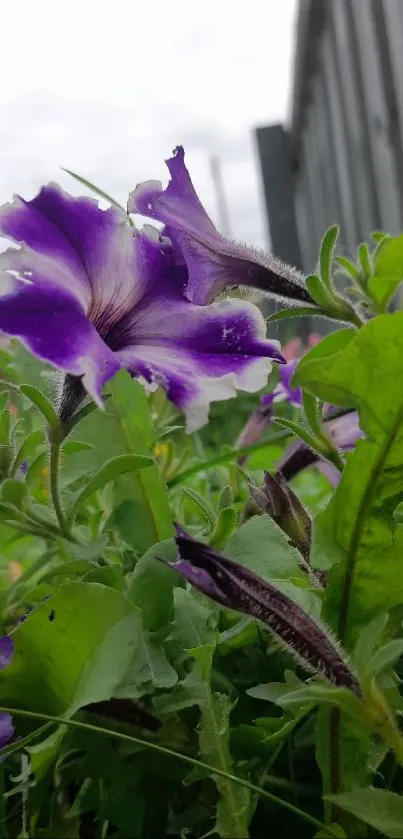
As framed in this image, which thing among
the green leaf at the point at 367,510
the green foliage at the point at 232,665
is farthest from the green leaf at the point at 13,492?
the green leaf at the point at 367,510

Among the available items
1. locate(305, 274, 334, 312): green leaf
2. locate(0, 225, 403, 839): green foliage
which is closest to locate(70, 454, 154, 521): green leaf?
locate(0, 225, 403, 839): green foliage

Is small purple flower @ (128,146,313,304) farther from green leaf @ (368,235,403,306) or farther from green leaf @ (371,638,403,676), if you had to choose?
green leaf @ (371,638,403,676)

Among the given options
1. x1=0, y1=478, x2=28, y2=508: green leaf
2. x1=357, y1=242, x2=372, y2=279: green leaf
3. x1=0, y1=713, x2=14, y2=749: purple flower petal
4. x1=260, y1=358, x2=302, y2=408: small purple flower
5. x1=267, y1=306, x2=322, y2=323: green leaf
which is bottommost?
x1=0, y1=713, x2=14, y2=749: purple flower petal

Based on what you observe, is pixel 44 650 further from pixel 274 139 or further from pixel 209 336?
pixel 274 139

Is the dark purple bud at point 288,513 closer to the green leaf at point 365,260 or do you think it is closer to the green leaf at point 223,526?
the green leaf at point 223,526

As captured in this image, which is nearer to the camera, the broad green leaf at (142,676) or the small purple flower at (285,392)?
the broad green leaf at (142,676)

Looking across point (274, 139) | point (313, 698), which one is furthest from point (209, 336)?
point (274, 139)

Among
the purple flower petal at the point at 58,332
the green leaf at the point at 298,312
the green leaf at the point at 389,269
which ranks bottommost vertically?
the green leaf at the point at 298,312
